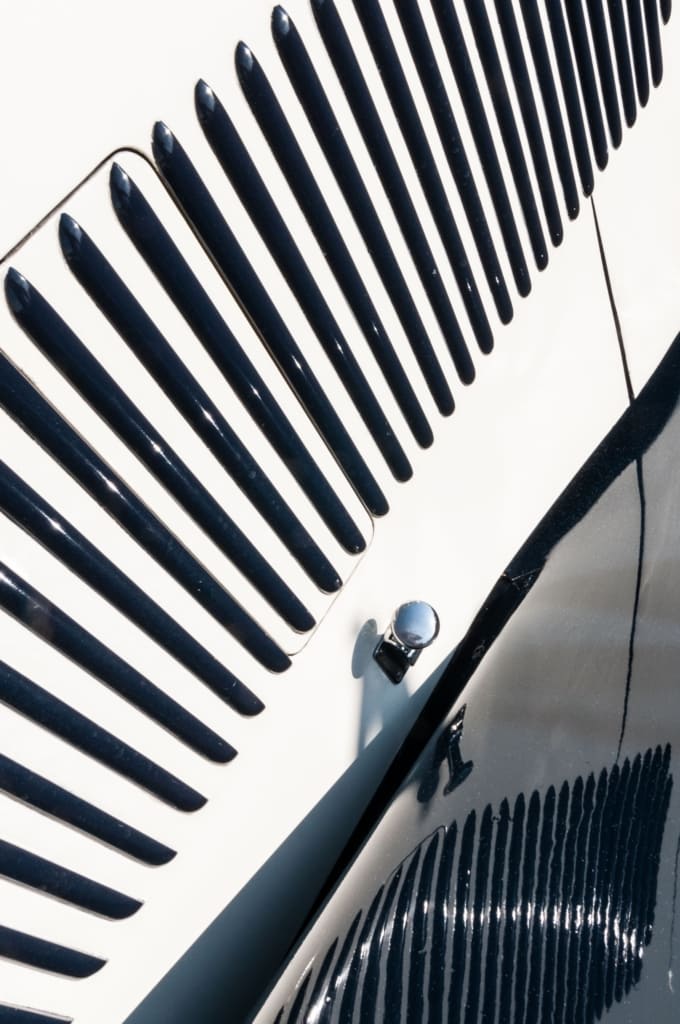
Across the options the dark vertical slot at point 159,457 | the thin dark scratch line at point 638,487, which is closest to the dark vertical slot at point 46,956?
the dark vertical slot at point 159,457

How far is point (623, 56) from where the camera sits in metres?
1.42

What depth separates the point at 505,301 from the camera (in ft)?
4.05

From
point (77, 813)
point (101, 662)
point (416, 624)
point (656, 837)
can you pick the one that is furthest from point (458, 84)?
point (656, 837)

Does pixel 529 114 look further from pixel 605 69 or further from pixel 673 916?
pixel 673 916

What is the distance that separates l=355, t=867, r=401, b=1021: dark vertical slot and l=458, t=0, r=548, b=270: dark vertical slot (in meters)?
0.78

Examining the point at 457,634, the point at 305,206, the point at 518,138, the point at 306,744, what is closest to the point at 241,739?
the point at 306,744

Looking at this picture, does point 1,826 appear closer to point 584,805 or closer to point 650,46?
point 584,805

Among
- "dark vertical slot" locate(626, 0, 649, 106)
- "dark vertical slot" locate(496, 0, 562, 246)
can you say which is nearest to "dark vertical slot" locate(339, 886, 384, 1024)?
"dark vertical slot" locate(496, 0, 562, 246)

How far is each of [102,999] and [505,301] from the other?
0.89 meters

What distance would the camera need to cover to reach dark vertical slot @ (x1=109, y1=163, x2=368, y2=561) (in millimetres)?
764

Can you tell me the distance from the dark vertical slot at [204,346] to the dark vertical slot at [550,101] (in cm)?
58

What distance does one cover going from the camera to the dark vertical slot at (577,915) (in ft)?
3.90

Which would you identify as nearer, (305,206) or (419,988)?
(305,206)

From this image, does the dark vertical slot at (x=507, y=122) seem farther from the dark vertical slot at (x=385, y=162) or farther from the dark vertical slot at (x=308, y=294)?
the dark vertical slot at (x=308, y=294)
